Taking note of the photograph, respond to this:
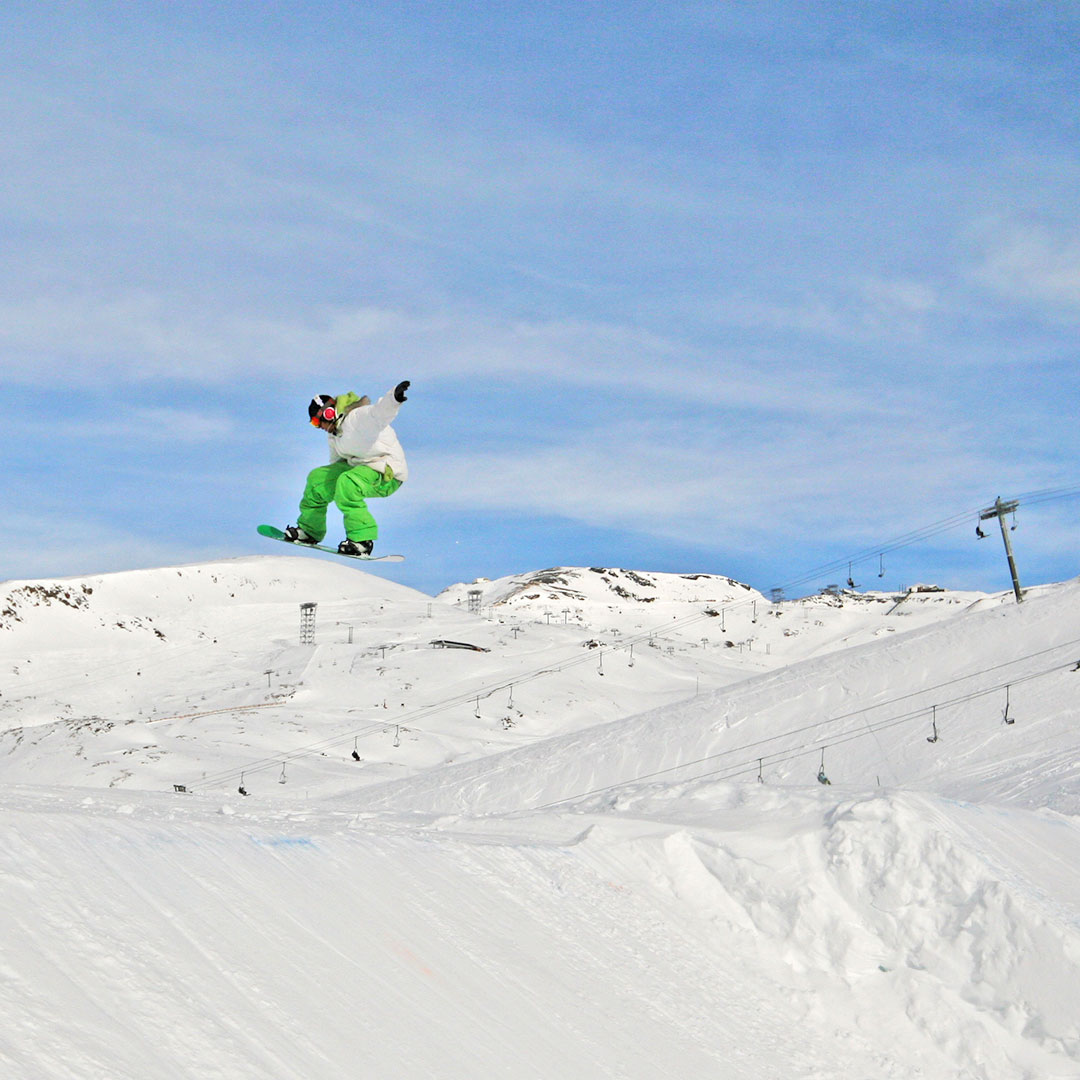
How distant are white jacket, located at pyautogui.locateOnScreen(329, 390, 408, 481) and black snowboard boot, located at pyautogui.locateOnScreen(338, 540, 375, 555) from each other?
64 cm

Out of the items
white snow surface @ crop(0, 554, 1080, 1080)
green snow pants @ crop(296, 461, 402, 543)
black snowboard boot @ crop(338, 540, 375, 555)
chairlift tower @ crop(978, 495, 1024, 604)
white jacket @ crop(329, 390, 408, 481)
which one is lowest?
white snow surface @ crop(0, 554, 1080, 1080)

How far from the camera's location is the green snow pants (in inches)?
371

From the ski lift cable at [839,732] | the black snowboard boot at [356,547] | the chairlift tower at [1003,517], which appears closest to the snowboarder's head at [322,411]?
the black snowboard boot at [356,547]

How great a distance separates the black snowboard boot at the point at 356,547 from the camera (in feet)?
30.9

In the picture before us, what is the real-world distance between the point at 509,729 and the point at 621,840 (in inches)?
1030

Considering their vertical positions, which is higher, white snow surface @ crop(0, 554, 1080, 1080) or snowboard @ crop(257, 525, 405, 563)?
snowboard @ crop(257, 525, 405, 563)

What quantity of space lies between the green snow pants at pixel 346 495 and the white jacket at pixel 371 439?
0.07 meters

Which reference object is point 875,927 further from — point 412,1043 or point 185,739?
point 185,739

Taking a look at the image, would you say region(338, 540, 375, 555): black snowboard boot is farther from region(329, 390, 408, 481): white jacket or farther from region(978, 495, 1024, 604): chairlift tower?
region(978, 495, 1024, 604): chairlift tower

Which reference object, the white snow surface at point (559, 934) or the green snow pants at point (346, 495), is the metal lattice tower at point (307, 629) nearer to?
the white snow surface at point (559, 934)

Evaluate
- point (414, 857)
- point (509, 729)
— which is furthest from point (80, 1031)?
point (509, 729)

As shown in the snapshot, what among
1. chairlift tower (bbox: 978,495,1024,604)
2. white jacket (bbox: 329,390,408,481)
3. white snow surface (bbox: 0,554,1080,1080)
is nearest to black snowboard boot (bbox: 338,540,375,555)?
white jacket (bbox: 329,390,408,481)

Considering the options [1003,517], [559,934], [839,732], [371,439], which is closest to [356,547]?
[371,439]

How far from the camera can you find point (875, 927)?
8.85 meters
